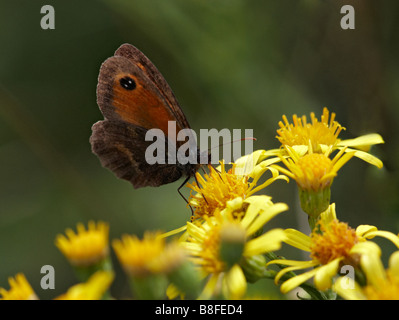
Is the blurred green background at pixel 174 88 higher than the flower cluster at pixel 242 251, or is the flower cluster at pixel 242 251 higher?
the blurred green background at pixel 174 88

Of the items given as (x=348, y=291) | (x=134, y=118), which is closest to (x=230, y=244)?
(x=348, y=291)

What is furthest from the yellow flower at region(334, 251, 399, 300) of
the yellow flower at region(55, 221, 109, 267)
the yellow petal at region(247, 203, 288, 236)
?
the yellow flower at region(55, 221, 109, 267)

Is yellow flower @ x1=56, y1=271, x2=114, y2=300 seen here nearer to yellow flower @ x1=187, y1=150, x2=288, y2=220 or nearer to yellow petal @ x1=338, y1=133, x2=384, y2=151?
yellow flower @ x1=187, y1=150, x2=288, y2=220

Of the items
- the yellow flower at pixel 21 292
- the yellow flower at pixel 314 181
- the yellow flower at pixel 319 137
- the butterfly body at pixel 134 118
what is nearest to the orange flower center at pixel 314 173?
the yellow flower at pixel 314 181

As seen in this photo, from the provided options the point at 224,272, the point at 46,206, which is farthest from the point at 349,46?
the point at 46,206

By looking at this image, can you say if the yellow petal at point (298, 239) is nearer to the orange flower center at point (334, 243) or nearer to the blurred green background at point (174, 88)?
the orange flower center at point (334, 243)

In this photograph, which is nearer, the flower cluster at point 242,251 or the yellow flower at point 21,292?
the flower cluster at point 242,251

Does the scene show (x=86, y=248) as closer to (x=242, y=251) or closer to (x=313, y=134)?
(x=242, y=251)

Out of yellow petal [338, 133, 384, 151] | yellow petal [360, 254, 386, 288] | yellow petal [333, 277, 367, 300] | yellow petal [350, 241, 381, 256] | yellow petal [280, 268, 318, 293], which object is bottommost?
yellow petal [333, 277, 367, 300]
